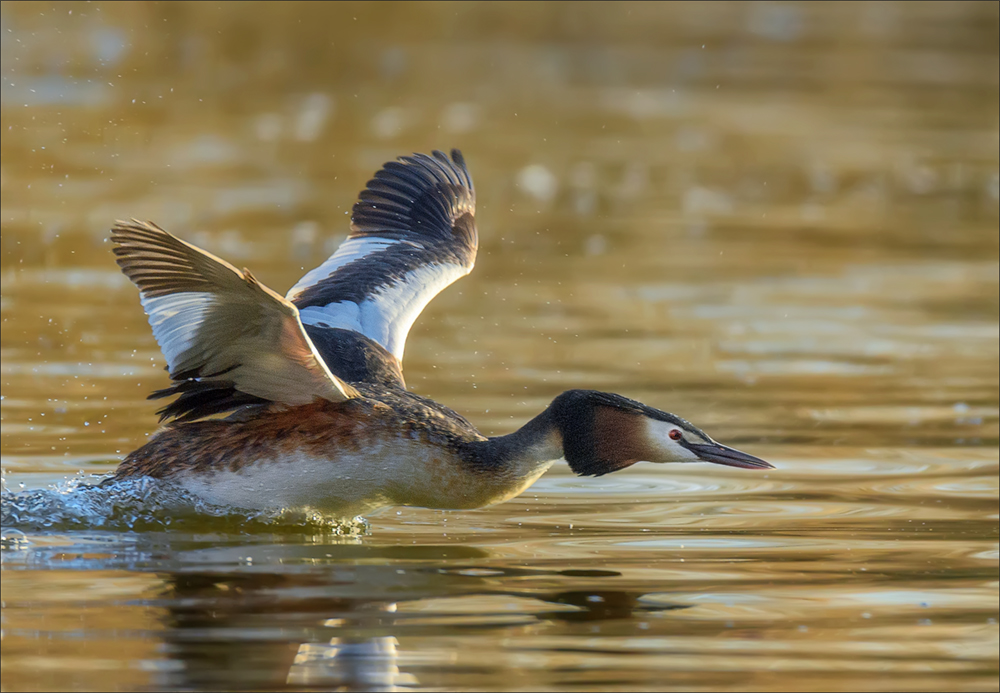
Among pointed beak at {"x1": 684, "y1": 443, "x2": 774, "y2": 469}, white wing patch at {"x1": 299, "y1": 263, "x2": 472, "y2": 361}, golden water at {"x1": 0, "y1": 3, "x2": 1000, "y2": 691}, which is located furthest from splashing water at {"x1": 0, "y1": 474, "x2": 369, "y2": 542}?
pointed beak at {"x1": 684, "y1": 443, "x2": 774, "y2": 469}

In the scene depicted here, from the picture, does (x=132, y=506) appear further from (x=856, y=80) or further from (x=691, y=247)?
(x=856, y=80)

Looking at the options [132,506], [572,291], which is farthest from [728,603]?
[572,291]

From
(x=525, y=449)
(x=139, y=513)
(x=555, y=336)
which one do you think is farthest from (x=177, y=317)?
(x=555, y=336)

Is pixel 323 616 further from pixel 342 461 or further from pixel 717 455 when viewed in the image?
pixel 717 455

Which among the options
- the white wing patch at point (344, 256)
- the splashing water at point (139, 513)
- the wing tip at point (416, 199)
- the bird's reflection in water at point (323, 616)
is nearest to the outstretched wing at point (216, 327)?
the splashing water at point (139, 513)

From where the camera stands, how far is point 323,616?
656cm

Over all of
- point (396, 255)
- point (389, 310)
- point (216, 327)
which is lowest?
point (216, 327)

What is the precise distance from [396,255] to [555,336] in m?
2.57

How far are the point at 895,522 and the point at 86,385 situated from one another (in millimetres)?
4845

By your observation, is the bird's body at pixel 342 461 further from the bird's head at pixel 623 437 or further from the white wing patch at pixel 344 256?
the white wing patch at pixel 344 256

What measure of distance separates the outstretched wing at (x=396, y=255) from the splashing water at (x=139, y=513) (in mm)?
1120

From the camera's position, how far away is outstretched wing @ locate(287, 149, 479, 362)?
9.02 m

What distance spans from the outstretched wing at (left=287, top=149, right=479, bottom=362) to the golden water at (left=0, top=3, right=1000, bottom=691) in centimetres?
98

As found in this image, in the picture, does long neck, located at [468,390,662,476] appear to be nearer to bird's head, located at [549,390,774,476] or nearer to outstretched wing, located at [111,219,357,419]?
bird's head, located at [549,390,774,476]
